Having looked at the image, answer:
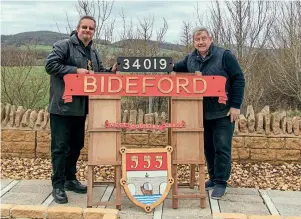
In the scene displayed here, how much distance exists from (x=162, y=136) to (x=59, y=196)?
8.14ft

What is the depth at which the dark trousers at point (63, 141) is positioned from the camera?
4.86 metres

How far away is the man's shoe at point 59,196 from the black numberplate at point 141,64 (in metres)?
1.51

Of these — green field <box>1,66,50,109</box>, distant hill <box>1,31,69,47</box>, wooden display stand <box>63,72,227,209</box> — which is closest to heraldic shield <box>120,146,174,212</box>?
wooden display stand <box>63,72,227,209</box>

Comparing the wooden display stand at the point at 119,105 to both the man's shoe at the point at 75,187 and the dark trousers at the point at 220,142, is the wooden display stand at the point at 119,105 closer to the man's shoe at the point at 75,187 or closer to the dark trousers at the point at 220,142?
the dark trousers at the point at 220,142

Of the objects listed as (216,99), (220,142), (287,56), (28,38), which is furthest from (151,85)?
(287,56)

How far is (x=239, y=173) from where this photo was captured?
6.44 meters

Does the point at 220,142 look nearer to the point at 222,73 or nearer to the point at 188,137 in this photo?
the point at 188,137

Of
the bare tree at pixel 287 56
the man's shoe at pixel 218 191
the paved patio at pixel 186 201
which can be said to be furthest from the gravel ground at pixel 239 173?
the bare tree at pixel 287 56

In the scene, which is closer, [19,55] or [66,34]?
[66,34]

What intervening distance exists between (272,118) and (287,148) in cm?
52

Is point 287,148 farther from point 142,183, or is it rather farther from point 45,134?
point 45,134

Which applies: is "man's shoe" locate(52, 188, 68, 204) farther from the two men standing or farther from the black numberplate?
the black numberplate

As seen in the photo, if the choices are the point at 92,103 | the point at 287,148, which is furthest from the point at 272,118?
the point at 92,103

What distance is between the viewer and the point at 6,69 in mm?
10047
